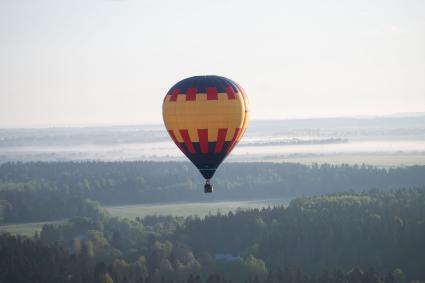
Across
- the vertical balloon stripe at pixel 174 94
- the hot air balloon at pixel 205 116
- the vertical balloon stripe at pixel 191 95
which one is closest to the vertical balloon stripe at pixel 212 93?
the hot air balloon at pixel 205 116

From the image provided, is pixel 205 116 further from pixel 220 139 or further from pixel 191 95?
pixel 220 139

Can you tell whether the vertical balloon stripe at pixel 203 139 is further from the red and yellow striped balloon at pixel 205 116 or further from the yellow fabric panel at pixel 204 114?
the yellow fabric panel at pixel 204 114

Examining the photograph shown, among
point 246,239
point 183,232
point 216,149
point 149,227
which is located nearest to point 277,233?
point 246,239

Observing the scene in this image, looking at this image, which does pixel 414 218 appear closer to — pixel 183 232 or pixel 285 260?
pixel 285 260

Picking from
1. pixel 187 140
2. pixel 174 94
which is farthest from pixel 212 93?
pixel 187 140

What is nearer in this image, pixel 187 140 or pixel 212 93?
pixel 212 93

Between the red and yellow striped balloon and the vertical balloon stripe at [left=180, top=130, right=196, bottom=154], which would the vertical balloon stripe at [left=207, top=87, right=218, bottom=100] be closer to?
the red and yellow striped balloon
